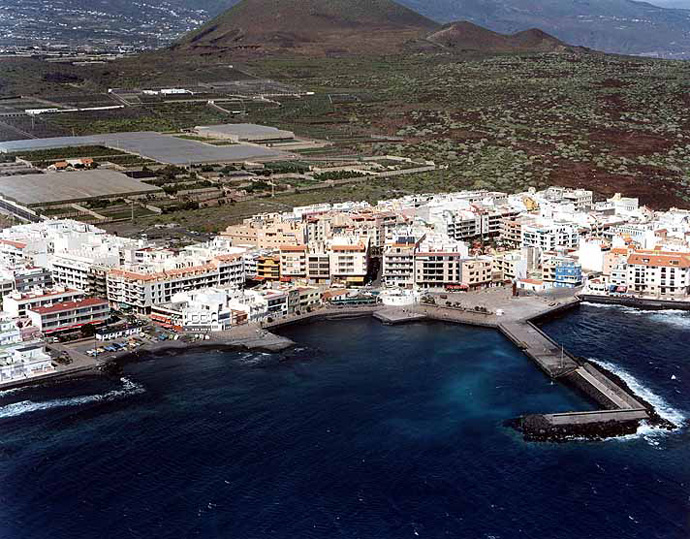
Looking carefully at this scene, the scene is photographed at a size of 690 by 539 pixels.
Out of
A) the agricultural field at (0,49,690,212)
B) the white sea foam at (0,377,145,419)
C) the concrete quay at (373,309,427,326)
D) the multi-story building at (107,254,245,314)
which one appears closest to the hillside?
the agricultural field at (0,49,690,212)

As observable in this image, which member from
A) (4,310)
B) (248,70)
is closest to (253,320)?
(4,310)

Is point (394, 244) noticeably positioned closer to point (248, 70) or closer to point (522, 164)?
point (522, 164)

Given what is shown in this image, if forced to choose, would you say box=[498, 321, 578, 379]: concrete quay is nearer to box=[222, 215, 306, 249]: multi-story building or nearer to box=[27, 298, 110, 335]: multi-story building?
box=[222, 215, 306, 249]: multi-story building

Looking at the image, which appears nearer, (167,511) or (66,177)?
(167,511)

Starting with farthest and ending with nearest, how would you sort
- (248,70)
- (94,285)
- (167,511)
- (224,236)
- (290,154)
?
(248,70) < (290,154) < (224,236) < (94,285) < (167,511)

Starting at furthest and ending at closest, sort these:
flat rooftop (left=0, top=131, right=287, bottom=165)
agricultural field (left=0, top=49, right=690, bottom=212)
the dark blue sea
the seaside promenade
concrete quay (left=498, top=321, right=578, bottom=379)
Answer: flat rooftop (left=0, top=131, right=287, bottom=165) → agricultural field (left=0, top=49, right=690, bottom=212) → concrete quay (left=498, top=321, right=578, bottom=379) → the seaside promenade → the dark blue sea

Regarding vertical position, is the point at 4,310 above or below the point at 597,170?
below

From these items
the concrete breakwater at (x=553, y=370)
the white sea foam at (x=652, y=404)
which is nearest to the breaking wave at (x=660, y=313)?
the concrete breakwater at (x=553, y=370)

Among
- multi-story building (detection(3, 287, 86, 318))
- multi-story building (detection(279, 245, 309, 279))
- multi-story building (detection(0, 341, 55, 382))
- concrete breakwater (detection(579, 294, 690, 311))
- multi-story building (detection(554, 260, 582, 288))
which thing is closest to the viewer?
multi-story building (detection(0, 341, 55, 382))
